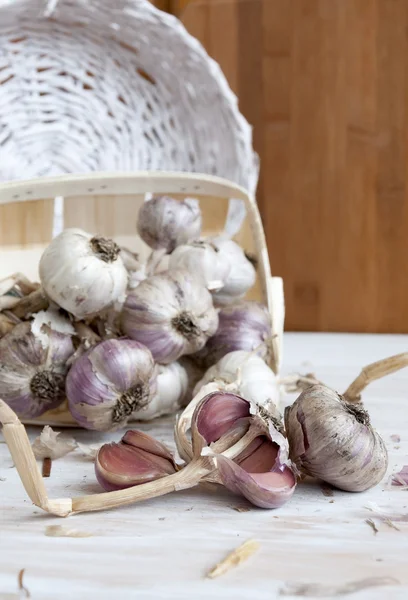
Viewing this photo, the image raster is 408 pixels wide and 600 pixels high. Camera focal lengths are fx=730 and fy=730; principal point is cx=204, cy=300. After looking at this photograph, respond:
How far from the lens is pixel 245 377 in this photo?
614mm

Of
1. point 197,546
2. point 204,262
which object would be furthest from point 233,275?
point 197,546

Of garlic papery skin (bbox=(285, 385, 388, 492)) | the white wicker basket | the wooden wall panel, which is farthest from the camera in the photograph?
the wooden wall panel

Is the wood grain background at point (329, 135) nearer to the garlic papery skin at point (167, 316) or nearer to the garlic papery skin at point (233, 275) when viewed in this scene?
the garlic papery skin at point (233, 275)

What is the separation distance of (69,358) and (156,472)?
17cm

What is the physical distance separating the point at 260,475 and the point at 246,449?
0.09ft

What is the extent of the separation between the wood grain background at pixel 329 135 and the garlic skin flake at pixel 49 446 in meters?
0.89

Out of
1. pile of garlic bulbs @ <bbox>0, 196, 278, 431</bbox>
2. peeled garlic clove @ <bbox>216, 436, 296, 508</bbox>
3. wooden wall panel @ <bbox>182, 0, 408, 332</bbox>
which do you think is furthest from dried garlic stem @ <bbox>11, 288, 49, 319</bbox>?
wooden wall panel @ <bbox>182, 0, 408, 332</bbox>

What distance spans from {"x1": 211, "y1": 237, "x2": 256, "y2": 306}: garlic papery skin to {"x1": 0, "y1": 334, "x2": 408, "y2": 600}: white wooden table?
26cm

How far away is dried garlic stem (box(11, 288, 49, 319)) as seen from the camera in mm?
649

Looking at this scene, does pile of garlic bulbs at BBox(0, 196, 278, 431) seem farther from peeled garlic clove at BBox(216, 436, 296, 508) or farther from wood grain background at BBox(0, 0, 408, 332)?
wood grain background at BBox(0, 0, 408, 332)

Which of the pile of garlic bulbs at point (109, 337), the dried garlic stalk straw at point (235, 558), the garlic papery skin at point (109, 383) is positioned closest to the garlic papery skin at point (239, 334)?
the pile of garlic bulbs at point (109, 337)

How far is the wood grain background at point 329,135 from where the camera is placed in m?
1.33

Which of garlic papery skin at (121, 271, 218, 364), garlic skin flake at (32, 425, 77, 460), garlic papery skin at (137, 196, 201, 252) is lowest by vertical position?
garlic skin flake at (32, 425, 77, 460)

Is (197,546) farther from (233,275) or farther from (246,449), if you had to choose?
(233,275)
